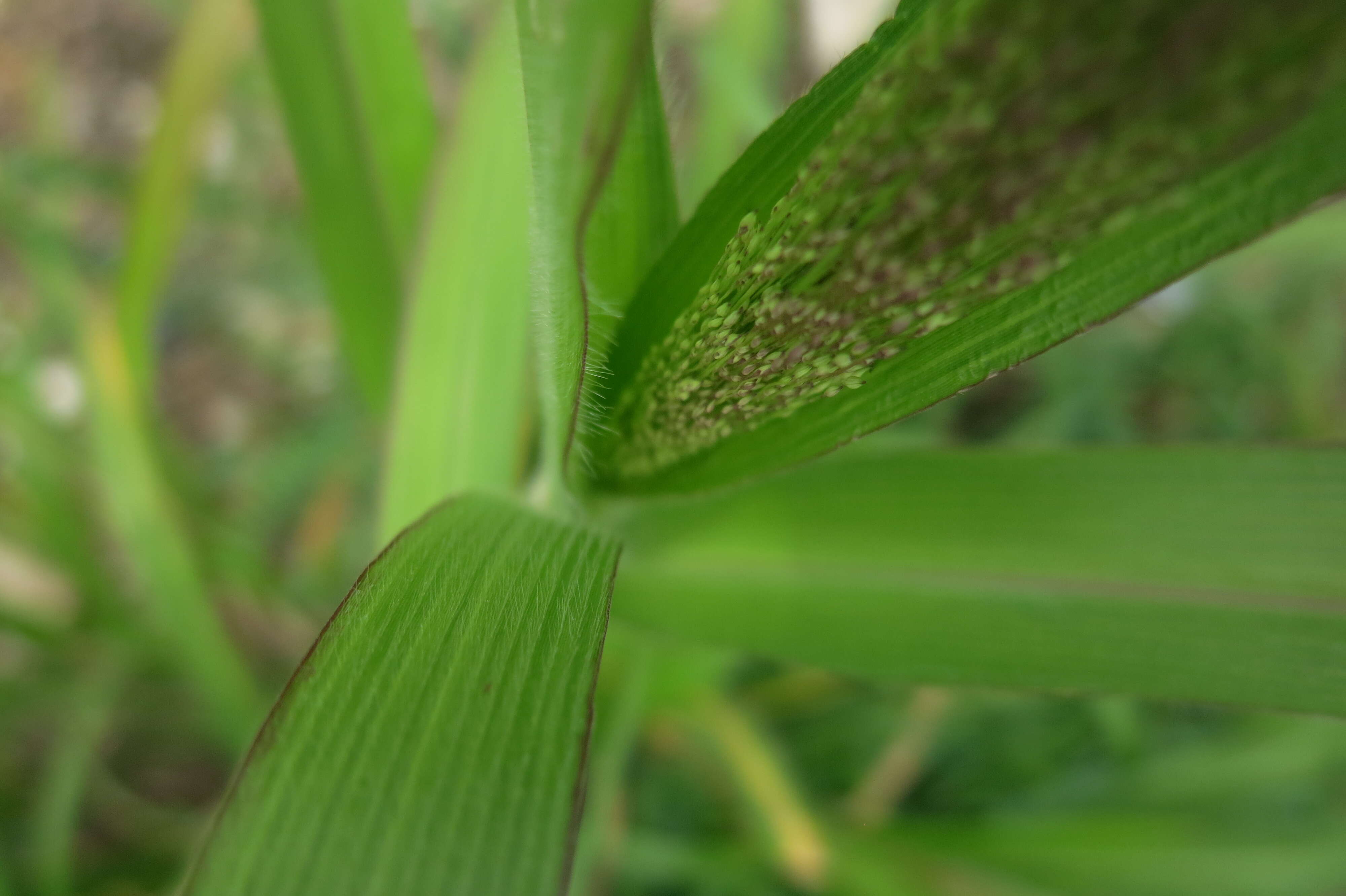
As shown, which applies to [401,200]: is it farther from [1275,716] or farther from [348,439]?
[1275,716]

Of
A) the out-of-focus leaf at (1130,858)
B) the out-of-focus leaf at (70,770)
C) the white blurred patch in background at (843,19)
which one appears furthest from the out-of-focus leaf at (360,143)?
the white blurred patch in background at (843,19)

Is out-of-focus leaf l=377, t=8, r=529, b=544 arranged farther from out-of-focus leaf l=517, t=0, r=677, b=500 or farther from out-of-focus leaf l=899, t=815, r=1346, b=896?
out-of-focus leaf l=899, t=815, r=1346, b=896

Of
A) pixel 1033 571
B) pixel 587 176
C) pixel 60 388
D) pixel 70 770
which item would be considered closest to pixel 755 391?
pixel 587 176

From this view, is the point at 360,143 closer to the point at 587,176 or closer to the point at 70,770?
the point at 587,176

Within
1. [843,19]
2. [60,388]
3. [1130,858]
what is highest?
[843,19]

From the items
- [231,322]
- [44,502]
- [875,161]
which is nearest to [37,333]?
[44,502]

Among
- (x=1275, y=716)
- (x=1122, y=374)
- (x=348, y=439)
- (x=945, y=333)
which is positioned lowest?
(x=1275, y=716)

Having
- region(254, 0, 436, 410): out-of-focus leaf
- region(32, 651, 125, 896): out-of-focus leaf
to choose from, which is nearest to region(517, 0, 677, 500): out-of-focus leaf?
region(254, 0, 436, 410): out-of-focus leaf
